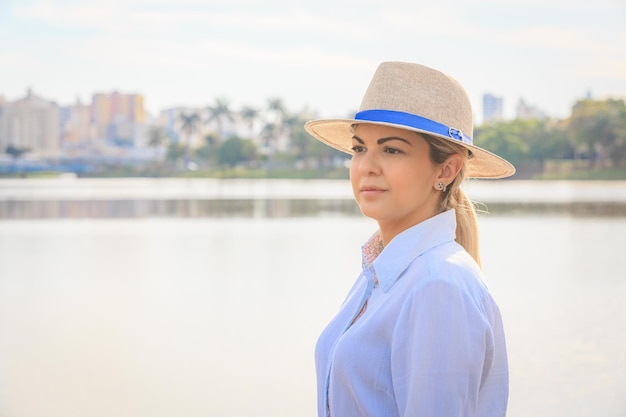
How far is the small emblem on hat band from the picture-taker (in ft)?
5.05

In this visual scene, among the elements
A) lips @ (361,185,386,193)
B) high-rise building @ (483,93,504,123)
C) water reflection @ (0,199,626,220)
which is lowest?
water reflection @ (0,199,626,220)

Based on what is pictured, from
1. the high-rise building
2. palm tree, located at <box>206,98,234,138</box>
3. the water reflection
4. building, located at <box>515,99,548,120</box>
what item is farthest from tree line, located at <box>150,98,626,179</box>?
the high-rise building

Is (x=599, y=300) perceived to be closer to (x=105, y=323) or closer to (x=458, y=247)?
(x=105, y=323)

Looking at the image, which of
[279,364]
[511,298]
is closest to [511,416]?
[279,364]

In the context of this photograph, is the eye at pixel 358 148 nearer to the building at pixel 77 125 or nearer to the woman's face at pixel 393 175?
the woman's face at pixel 393 175

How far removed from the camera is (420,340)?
1394mm

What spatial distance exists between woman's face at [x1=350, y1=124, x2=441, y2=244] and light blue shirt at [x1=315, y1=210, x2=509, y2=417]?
0.05m

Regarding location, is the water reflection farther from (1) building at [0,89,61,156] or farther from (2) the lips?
(1) building at [0,89,61,156]

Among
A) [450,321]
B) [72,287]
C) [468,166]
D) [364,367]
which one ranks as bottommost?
[72,287]

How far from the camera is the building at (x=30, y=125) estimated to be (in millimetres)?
155625

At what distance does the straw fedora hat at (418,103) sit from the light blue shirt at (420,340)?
0.54ft

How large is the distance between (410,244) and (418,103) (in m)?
0.25

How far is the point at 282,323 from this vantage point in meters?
7.80

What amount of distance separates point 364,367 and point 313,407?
3700 millimetres
